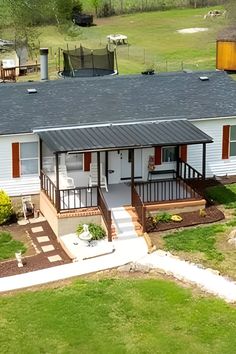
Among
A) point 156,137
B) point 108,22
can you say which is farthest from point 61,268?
point 108,22

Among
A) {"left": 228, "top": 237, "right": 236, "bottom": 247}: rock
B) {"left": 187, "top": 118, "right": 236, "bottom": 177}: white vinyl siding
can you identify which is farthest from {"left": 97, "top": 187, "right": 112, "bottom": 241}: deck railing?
{"left": 187, "top": 118, "right": 236, "bottom": 177}: white vinyl siding

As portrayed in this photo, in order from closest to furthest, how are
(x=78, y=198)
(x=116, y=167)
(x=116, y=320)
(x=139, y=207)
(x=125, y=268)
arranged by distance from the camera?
(x=116, y=320) → (x=125, y=268) → (x=139, y=207) → (x=78, y=198) → (x=116, y=167)

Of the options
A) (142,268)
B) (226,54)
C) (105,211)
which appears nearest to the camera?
(142,268)

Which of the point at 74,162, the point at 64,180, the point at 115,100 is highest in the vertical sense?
the point at 115,100

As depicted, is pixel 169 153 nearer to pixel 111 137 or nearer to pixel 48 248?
pixel 111 137

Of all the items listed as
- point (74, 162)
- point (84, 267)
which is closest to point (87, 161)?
point (74, 162)

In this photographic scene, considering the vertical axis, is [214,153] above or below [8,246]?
above

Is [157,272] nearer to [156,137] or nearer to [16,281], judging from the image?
[16,281]

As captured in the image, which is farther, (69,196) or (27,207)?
(27,207)
